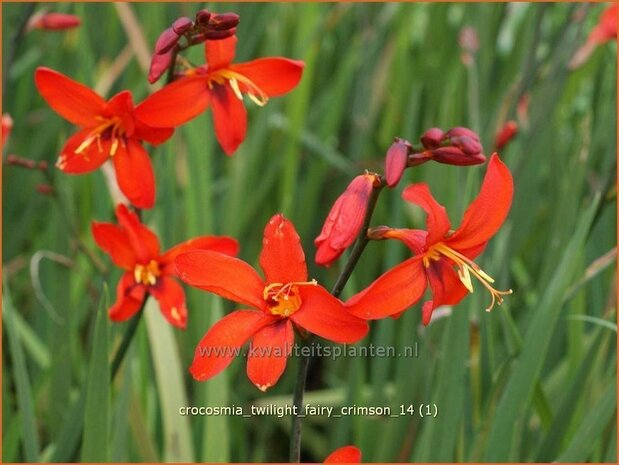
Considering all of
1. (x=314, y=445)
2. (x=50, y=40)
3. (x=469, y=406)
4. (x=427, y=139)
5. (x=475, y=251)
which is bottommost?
(x=314, y=445)

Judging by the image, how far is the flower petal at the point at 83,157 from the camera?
1.12 m

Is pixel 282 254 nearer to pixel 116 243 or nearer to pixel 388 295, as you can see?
pixel 388 295

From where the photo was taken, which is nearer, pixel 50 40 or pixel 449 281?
pixel 449 281

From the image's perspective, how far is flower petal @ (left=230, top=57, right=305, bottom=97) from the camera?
1.10 metres

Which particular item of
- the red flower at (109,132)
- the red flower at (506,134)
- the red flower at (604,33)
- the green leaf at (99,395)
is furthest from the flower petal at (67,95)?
the red flower at (604,33)

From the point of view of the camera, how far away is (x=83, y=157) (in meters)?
1.13

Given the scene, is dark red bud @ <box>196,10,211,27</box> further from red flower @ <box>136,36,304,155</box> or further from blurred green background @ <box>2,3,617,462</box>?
blurred green background @ <box>2,3,617,462</box>

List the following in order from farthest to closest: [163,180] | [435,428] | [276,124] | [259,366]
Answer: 1. [276,124]
2. [163,180]
3. [435,428]
4. [259,366]

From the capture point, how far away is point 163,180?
66.1 inches

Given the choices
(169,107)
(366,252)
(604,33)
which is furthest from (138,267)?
(604,33)

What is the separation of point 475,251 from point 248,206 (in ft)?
3.66

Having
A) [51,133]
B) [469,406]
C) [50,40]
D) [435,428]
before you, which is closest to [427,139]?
[435,428]

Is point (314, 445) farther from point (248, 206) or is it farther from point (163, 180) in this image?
point (163, 180)

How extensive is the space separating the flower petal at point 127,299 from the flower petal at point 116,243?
21 mm
